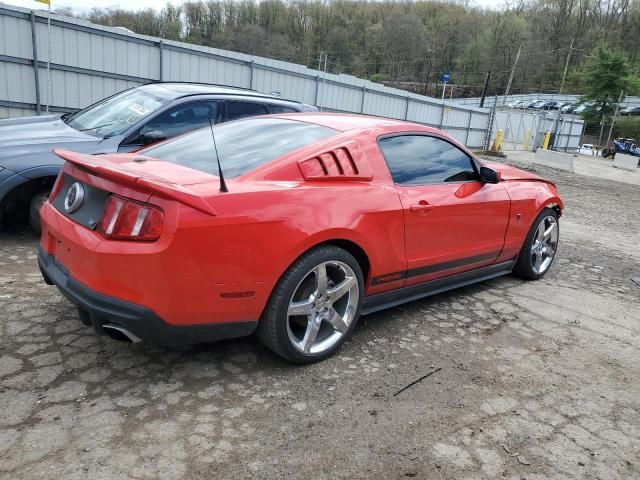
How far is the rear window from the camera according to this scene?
301 cm

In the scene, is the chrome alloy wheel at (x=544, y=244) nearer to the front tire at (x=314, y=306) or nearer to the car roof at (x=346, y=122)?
the car roof at (x=346, y=122)

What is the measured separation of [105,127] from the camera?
5.18 metres

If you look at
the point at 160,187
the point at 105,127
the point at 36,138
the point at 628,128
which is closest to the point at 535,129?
the point at 628,128

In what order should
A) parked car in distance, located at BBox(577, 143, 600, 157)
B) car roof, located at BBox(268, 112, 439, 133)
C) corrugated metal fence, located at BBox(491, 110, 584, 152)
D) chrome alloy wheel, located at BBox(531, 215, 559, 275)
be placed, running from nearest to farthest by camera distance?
car roof, located at BBox(268, 112, 439, 133) → chrome alloy wheel, located at BBox(531, 215, 559, 275) → corrugated metal fence, located at BBox(491, 110, 584, 152) → parked car in distance, located at BBox(577, 143, 600, 157)

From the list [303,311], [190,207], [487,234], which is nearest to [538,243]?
[487,234]

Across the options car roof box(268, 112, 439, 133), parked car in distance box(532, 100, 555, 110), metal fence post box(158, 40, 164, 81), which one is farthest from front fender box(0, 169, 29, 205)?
parked car in distance box(532, 100, 555, 110)

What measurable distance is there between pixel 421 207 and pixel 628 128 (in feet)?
181

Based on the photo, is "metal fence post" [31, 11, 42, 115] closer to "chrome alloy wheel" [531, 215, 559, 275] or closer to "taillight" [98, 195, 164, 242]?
"taillight" [98, 195, 164, 242]

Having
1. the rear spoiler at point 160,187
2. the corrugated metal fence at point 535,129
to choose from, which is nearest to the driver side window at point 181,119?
the rear spoiler at point 160,187

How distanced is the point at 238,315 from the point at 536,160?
22362 millimetres

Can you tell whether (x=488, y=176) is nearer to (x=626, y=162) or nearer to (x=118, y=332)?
(x=118, y=332)

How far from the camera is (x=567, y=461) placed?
2398 millimetres

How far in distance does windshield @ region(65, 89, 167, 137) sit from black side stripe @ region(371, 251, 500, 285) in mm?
3182

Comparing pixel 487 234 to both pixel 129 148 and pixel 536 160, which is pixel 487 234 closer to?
pixel 129 148
